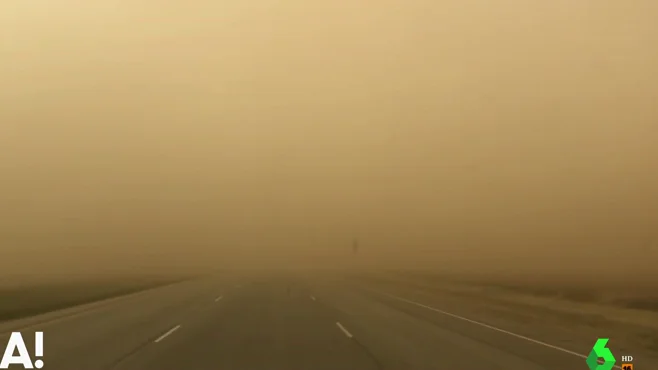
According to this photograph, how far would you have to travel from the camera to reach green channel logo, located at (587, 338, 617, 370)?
35.9 feet

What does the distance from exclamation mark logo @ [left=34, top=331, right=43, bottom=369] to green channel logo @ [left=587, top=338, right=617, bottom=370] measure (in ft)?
32.9

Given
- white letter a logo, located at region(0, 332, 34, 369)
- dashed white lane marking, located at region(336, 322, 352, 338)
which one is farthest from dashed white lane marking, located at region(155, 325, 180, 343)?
dashed white lane marking, located at region(336, 322, 352, 338)

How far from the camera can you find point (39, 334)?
1596cm

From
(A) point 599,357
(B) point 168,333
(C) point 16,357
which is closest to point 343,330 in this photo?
(B) point 168,333

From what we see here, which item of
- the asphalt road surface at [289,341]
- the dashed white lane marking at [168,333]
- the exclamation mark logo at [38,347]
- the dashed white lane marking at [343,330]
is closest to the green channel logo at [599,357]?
the asphalt road surface at [289,341]

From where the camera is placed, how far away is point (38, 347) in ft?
43.7

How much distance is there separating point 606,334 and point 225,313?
12370 millimetres

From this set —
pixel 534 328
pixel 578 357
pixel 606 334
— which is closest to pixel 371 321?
pixel 534 328

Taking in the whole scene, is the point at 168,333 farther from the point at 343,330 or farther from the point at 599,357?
the point at 599,357

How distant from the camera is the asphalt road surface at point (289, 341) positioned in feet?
36.1

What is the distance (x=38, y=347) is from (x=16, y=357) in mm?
1192

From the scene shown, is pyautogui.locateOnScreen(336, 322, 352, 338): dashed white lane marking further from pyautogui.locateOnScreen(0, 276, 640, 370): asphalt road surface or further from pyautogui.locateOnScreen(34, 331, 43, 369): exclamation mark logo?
pyautogui.locateOnScreen(34, 331, 43, 369): exclamation mark logo

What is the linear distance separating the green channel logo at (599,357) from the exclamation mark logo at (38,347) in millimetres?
10024

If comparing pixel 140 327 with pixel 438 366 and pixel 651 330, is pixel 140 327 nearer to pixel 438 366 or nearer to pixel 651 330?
pixel 438 366
